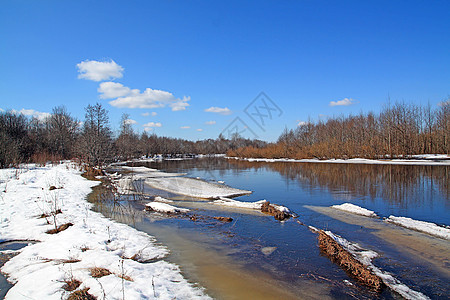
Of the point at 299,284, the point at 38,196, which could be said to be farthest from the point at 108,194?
the point at 299,284

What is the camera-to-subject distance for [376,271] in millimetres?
4707

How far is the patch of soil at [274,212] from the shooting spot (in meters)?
8.78

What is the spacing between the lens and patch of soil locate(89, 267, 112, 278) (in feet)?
13.5

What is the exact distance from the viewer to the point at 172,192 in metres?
14.5

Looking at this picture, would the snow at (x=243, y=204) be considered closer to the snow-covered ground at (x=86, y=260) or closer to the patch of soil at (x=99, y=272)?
the snow-covered ground at (x=86, y=260)

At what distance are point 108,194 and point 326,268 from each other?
1165 centimetres

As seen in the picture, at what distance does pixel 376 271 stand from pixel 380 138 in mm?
47778

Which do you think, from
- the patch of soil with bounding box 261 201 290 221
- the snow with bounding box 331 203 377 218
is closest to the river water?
the patch of soil with bounding box 261 201 290 221

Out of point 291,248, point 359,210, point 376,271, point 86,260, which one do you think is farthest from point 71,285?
point 359,210

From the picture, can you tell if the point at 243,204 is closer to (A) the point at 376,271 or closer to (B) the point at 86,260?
(A) the point at 376,271

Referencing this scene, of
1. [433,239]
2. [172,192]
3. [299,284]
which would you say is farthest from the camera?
[172,192]

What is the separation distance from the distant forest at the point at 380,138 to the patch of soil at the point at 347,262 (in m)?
41.3

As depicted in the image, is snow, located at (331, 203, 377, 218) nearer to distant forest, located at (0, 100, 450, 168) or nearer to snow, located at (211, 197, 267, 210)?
snow, located at (211, 197, 267, 210)

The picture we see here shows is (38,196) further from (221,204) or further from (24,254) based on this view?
(221,204)
